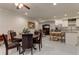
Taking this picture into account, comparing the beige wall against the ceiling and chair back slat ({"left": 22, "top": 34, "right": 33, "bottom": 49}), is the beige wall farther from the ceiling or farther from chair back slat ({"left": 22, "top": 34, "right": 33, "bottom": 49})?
chair back slat ({"left": 22, "top": 34, "right": 33, "bottom": 49})

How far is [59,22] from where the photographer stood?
1298 centimetres

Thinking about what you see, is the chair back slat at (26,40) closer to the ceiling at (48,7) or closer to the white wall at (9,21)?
the ceiling at (48,7)

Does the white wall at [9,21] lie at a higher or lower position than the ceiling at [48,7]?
lower

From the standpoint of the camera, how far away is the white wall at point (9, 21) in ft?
25.8

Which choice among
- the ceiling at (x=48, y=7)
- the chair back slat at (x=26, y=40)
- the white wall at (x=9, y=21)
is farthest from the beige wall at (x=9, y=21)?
the chair back slat at (x=26, y=40)

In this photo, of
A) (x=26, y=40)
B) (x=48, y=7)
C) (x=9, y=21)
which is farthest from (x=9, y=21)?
(x=26, y=40)

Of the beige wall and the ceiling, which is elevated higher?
the ceiling

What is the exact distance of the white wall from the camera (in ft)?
25.8

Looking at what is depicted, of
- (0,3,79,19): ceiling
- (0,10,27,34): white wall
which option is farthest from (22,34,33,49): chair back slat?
(0,10,27,34): white wall

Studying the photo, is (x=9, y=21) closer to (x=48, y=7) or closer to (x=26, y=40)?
(x=48, y=7)

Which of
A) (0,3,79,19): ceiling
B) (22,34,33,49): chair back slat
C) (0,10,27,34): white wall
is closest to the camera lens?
(22,34,33,49): chair back slat

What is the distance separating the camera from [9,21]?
8.66 metres
